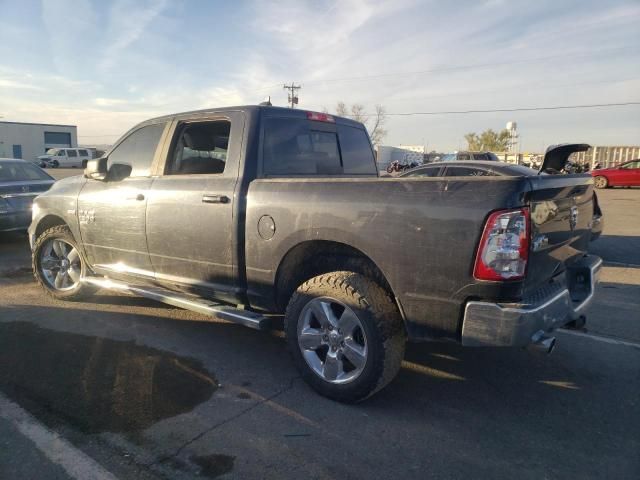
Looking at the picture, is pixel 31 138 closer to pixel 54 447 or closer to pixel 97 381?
pixel 97 381

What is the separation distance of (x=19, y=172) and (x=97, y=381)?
7207mm

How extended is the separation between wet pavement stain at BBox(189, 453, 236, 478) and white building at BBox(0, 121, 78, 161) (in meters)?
61.5

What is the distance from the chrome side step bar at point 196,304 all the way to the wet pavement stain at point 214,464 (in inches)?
38.8

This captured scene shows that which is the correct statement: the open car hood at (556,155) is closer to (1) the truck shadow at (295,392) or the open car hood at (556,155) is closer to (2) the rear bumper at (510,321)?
(2) the rear bumper at (510,321)

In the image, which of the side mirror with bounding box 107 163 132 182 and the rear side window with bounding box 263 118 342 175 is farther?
the side mirror with bounding box 107 163 132 182

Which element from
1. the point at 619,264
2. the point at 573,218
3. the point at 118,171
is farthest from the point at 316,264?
the point at 619,264

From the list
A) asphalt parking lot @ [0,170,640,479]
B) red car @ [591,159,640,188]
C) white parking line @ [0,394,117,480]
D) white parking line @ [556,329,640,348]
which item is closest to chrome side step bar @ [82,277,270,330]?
asphalt parking lot @ [0,170,640,479]

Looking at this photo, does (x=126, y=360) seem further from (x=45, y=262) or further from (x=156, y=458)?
(x=45, y=262)

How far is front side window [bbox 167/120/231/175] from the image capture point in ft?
12.8

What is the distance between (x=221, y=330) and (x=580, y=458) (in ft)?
10.0

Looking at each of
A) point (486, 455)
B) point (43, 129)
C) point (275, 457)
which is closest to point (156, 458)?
point (275, 457)

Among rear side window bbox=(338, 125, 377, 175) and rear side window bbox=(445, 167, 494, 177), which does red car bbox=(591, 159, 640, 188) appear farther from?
rear side window bbox=(338, 125, 377, 175)

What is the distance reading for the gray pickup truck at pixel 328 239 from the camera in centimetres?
251

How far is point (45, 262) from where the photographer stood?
211 inches
